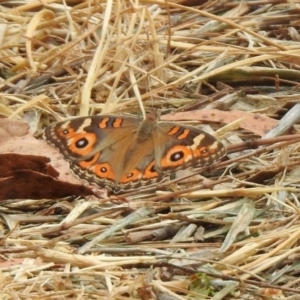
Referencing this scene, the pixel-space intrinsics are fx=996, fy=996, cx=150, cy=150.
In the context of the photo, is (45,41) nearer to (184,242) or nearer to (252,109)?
(252,109)

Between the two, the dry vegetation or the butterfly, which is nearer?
the dry vegetation

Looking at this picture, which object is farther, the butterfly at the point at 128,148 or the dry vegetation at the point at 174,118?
the butterfly at the point at 128,148

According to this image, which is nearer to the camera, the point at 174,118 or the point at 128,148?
the point at 128,148

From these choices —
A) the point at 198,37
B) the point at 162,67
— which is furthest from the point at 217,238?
the point at 198,37
